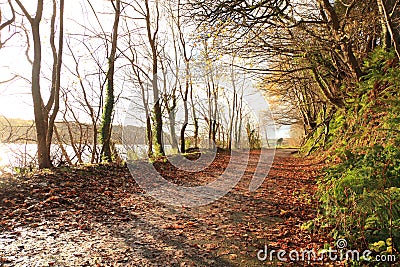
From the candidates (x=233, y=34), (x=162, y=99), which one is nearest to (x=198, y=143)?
(x=162, y=99)

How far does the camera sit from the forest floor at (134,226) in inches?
122

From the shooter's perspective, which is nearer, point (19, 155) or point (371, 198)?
point (371, 198)

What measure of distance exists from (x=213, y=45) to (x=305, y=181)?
169 inches

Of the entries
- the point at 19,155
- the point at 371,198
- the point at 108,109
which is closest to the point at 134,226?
the point at 371,198

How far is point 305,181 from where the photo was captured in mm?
7555

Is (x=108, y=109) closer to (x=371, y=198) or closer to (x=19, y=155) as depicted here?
(x=19, y=155)

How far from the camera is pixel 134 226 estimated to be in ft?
13.7

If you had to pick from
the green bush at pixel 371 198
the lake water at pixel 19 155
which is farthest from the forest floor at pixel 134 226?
the lake water at pixel 19 155

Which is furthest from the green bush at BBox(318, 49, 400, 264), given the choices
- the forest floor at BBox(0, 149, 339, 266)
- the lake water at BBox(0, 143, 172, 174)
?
the lake water at BBox(0, 143, 172, 174)

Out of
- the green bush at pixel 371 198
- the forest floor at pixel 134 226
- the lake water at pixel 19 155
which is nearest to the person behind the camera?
the green bush at pixel 371 198

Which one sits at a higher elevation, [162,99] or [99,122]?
[162,99]

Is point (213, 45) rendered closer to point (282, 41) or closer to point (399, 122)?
point (282, 41)

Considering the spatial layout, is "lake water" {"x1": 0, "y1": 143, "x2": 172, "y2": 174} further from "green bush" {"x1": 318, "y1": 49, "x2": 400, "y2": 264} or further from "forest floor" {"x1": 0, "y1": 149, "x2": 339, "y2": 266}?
"green bush" {"x1": 318, "y1": 49, "x2": 400, "y2": 264}

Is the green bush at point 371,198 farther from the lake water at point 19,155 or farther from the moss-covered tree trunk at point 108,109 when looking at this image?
the moss-covered tree trunk at point 108,109
